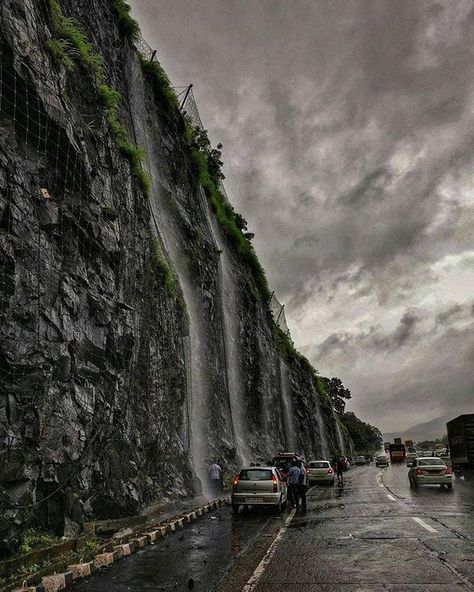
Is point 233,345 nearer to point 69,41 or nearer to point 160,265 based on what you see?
point 160,265

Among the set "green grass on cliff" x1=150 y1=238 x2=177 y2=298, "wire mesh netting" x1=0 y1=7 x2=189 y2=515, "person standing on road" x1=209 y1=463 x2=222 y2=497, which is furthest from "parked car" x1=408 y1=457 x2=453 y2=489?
"green grass on cliff" x1=150 y1=238 x2=177 y2=298

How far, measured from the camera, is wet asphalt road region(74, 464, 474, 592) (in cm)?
695

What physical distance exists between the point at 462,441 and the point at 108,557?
Result: 1263 inches

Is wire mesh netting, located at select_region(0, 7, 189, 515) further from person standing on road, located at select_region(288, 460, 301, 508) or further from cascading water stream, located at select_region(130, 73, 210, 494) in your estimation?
cascading water stream, located at select_region(130, 73, 210, 494)

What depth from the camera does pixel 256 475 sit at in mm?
17375

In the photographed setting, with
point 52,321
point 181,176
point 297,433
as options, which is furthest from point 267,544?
point 297,433

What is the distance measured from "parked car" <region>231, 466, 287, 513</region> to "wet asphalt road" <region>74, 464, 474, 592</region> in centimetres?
147

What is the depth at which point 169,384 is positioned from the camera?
20.9 m

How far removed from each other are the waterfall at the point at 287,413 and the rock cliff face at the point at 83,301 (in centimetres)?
2530

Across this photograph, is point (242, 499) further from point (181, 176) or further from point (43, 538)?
point (181, 176)

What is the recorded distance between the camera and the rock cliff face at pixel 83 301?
10672 mm

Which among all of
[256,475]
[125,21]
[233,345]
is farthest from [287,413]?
[125,21]

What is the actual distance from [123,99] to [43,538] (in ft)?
68.0

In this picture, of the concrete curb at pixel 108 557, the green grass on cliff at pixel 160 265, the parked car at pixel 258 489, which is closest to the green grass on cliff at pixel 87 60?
the green grass on cliff at pixel 160 265
